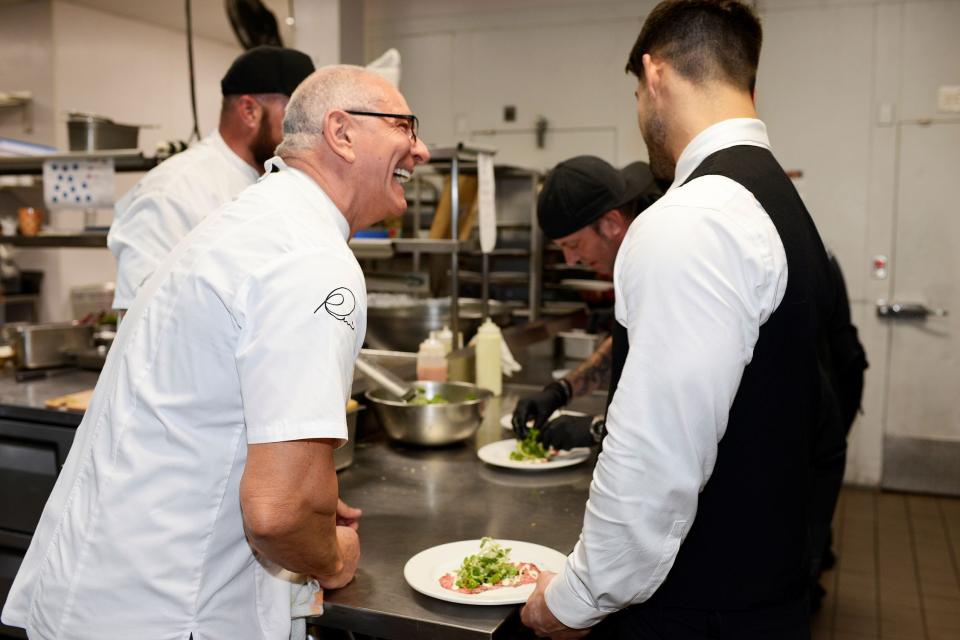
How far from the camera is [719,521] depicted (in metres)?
1.38

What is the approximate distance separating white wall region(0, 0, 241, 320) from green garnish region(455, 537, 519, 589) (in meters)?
6.64

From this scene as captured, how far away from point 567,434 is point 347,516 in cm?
79

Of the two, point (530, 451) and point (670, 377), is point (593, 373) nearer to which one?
point (530, 451)

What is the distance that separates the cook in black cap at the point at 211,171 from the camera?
2553 millimetres

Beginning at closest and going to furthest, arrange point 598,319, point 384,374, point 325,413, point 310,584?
point 325,413 → point 310,584 → point 384,374 → point 598,319

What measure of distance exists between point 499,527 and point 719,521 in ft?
2.11

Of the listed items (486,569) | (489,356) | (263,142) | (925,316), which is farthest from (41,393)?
(925,316)

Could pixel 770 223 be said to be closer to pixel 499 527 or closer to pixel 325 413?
pixel 325 413

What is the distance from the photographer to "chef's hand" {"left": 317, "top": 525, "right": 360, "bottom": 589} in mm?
1536

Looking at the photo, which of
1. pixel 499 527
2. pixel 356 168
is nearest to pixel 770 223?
pixel 356 168

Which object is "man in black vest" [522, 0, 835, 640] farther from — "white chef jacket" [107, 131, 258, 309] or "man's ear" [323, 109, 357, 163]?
"white chef jacket" [107, 131, 258, 309]

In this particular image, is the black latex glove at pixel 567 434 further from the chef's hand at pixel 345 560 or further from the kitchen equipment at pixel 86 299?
the kitchen equipment at pixel 86 299

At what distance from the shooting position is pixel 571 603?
1.40 meters

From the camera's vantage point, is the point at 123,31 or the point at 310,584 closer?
the point at 310,584
